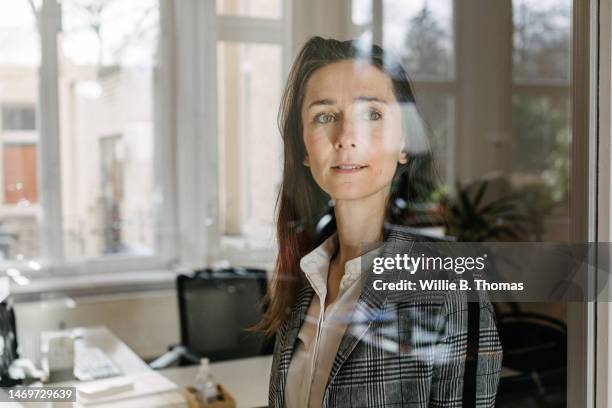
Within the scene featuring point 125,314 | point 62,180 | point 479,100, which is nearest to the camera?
point 125,314

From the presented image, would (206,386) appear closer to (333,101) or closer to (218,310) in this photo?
(218,310)

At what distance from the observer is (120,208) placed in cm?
351

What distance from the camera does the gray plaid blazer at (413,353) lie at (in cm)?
127

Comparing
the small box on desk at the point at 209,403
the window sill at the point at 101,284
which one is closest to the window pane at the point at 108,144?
the window sill at the point at 101,284

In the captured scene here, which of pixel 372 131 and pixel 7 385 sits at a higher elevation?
pixel 372 131

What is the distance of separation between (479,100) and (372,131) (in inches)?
128

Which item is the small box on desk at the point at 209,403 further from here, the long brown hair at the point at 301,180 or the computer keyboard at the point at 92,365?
the long brown hair at the point at 301,180

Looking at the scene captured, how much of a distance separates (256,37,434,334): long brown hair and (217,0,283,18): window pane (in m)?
0.41

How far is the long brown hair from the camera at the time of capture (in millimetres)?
1322

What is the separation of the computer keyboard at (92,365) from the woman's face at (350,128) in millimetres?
836

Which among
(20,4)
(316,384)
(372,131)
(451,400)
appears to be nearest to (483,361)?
(451,400)

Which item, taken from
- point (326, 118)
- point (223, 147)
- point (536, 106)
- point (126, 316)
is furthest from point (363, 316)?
point (536, 106)

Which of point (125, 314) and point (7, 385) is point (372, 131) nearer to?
point (7, 385)

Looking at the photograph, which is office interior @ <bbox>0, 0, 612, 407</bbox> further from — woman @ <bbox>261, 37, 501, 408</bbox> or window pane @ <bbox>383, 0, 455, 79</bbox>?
woman @ <bbox>261, 37, 501, 408</bbox>
